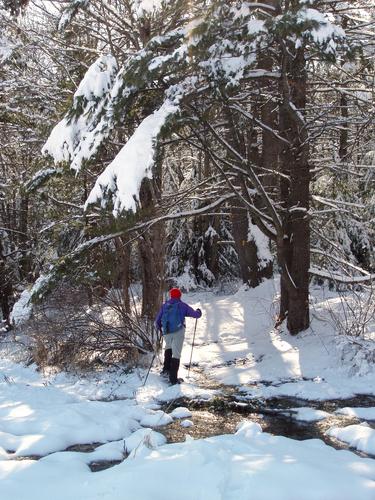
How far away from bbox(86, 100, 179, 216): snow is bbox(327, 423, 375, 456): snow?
341 centimetres

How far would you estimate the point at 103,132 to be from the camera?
744 centimetres

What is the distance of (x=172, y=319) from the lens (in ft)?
28.2

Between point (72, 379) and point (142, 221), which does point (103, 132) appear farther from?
point (72, 379)

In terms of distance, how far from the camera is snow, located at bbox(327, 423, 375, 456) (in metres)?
5.37

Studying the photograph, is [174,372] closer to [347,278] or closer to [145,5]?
[347,278]

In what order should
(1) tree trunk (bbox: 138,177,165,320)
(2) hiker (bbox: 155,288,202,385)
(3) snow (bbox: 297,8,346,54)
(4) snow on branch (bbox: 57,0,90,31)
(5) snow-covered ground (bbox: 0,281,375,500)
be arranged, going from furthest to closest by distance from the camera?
(1) tree trunk (bbox: 138,177,165,320) → (4) snow on branch (bbox: 57,0,90,31) → (2) hiker (bbox: 155,288,202,385) → (3) snow (bbox: 297,8,346,54) → (5) snow-covered ground (bbox: 0,281,375,500)

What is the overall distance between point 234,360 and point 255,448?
181 inches

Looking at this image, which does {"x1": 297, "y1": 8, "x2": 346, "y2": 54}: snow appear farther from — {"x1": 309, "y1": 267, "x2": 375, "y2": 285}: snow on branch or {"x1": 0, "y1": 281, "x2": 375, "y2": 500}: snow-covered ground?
{"x1": 0, "y1": 281, "x2": 375, "y2": 500}: snow-covered ground

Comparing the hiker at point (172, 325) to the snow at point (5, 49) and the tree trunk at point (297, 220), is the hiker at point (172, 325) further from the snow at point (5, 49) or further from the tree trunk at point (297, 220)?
the snow at point (5, 49)

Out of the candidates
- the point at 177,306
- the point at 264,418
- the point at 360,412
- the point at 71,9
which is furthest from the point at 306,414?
the point at 71,9

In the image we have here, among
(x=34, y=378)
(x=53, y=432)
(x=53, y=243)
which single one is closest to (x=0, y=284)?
(x=53, y=243)

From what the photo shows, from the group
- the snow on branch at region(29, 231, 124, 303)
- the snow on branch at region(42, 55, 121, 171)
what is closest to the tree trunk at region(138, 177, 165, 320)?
the snow on branch at region(29, 231, 124, 303)

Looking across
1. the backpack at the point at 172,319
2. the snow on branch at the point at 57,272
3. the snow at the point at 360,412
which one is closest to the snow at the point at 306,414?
the snow at the point at 360,412

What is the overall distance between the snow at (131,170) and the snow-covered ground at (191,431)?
2589mm
